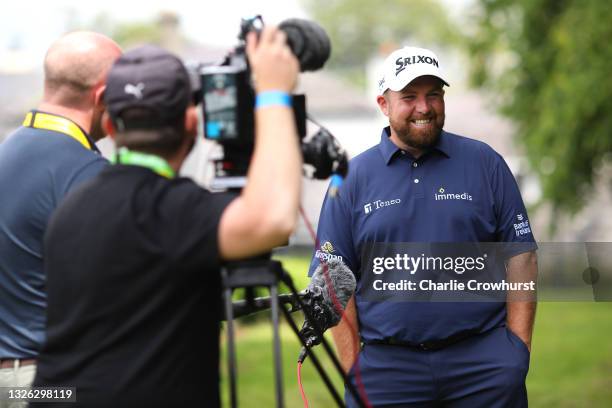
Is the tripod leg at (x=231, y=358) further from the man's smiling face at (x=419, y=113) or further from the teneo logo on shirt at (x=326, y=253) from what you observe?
the man's smiling face at (x=419, y=113)

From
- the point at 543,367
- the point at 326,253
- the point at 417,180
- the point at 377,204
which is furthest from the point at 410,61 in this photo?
the point at 543,367

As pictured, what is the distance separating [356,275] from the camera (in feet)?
15.0

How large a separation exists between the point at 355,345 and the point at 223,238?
7.00 ft

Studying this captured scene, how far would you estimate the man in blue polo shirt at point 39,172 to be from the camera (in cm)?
367

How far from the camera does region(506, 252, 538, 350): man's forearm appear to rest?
439 cm

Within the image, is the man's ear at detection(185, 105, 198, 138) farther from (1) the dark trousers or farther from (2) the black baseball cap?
(1) the dark trousers

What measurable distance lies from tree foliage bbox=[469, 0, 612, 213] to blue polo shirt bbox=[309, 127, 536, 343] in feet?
22.4

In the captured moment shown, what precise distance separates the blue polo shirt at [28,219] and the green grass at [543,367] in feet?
15.3

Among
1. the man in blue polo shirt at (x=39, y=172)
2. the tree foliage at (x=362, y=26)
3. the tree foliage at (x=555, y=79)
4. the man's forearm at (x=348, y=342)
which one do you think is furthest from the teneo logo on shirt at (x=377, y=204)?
the tree foliage at (x=362, y=26)

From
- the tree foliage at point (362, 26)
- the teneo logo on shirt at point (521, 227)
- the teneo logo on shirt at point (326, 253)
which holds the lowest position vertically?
the teneo logo on shirt at point (326, 253)

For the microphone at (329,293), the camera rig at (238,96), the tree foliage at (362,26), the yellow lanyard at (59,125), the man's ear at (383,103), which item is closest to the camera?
the camera rig at (238,96)

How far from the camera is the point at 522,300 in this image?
440 cm

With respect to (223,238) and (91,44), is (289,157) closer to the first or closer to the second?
(223,238)

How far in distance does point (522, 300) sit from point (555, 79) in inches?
331
